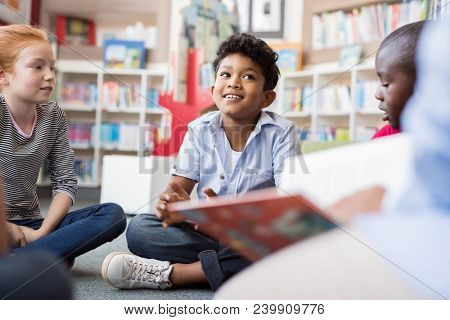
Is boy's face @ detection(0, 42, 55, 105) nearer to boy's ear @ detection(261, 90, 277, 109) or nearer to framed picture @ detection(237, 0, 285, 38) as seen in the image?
boy's ear @ detection(261, 90, 277, 109)

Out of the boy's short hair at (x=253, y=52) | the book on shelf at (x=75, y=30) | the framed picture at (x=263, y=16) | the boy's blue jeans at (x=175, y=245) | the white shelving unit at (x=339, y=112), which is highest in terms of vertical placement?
the framed picture at (x=263, y=16)

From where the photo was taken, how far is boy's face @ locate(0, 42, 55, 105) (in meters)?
0.39

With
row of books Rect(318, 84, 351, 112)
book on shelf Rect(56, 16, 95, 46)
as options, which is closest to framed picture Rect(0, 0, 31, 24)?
book on shelf Rect(56, 16, 95, 46)

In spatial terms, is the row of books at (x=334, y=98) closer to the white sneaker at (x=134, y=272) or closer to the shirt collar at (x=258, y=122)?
the shirt collar at (x=258, y=122)

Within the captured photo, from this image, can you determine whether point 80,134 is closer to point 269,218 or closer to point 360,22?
point 269,218

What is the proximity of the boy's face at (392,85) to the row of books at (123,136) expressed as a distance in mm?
222

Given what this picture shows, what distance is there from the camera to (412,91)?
25 cm

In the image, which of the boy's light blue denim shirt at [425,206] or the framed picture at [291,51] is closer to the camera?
the boy's light blue denim shirt at [425,206]

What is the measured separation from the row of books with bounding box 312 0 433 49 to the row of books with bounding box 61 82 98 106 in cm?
26

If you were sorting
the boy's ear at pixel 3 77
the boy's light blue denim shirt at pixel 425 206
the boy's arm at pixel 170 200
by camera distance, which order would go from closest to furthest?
the boy's light blue denim shirt at pixel 425 206
the boy's arm at pixel 170 200
the boy's ear at pixel 3 77

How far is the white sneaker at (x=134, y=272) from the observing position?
1.40 feet

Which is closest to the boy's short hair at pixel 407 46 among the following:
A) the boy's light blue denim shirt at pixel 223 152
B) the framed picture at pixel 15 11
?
the boy's light blue denim shirt at pixel 223 152

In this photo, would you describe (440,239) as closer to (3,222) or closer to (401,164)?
(401,164)

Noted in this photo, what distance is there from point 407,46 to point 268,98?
0.18 m
